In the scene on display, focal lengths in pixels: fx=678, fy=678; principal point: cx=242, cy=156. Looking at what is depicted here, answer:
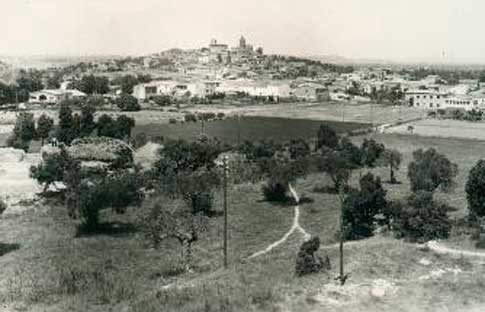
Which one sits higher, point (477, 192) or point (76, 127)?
point (76, 127)

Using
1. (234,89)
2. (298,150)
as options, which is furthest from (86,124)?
(234,89)

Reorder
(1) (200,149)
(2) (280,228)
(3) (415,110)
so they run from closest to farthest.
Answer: (2) (280,228) < (1) (200,149) < (3) (415,110)

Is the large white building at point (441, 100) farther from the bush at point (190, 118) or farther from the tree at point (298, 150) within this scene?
the tree at point (298, 150)

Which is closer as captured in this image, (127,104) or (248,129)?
(248,129)

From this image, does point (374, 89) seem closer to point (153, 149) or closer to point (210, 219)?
point (153, 149)

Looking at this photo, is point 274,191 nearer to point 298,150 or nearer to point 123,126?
point 298,150

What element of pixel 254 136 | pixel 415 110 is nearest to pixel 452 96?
pixel 415 110

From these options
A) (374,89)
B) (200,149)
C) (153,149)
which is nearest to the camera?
(200,149)
